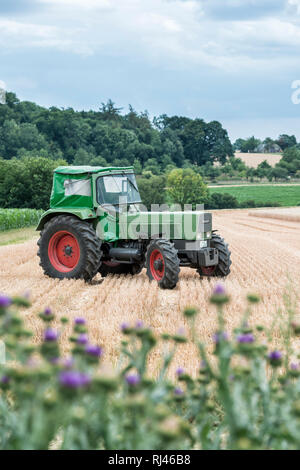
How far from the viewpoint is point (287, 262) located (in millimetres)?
14461

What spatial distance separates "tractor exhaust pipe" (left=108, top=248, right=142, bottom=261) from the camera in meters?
11.4

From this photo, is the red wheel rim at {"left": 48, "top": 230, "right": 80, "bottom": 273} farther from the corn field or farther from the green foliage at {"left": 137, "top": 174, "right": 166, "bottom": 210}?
the green foliage at {"left": 137, "top": 174, "right": 166, "bottom": 210}

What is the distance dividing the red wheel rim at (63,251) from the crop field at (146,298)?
1.35ft

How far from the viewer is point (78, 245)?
11297 mm

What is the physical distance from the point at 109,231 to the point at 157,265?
1374mm

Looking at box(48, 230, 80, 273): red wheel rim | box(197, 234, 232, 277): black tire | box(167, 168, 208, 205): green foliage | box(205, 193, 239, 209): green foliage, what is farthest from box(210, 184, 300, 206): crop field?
box(48, 230, 80, 273): red wheel rim

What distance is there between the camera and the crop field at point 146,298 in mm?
6922

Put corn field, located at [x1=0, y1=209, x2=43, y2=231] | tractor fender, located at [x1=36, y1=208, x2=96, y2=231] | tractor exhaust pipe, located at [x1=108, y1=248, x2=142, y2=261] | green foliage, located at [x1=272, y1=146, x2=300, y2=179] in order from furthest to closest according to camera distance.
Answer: green foliage, located at [x1=272, y1=146, x2=300, y2=179] < corn field, located at [x1=0, y1=209, x2=43, y2=231] < tractor exhaust pipe, located at [x1=108, y1=248, x2=142, y2=261] < tractor fender, located at [x1=36, y1=208, x2=96, y2=231]

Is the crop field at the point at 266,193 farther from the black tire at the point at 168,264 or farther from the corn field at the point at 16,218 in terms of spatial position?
the black tire at the point at 168,264

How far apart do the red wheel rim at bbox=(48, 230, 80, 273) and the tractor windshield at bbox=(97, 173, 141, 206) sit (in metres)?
0.99

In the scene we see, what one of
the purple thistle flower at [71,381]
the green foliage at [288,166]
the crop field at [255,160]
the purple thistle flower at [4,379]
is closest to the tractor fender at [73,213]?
the purple thistle flower at [4,379]

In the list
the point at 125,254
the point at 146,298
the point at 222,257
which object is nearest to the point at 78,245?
the point at 125,254

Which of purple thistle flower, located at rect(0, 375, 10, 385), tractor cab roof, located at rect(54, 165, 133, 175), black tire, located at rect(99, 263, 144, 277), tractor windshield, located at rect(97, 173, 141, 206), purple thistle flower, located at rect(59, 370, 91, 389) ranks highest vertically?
tractor cab roof, located at rect(54, 165, 133, 175)
